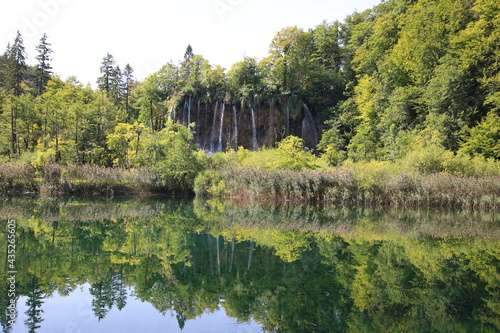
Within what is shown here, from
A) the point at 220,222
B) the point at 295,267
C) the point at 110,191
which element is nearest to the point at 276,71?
the point at 110,191

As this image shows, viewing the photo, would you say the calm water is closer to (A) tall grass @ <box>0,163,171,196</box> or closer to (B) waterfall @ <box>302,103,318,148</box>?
(A) tall grass @ <box>0,163,171,196</box>

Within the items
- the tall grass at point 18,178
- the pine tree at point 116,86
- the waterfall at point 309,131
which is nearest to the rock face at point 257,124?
the waterfall at point 309,131

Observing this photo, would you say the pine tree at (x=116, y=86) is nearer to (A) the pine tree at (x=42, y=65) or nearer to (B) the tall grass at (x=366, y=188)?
(A) the pine tree at (x=42, y=65)

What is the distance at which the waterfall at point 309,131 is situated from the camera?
3403 centimetres

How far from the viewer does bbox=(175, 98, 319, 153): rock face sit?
1325 inches

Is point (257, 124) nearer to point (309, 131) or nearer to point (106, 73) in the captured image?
point (309, 131)

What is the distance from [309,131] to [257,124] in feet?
17.5

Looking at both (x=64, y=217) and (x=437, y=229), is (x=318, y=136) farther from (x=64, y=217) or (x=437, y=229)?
(x=64, y=217)

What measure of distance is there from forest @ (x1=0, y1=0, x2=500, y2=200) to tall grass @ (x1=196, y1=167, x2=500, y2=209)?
0.51m

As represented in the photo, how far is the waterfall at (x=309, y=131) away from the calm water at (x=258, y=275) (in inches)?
937

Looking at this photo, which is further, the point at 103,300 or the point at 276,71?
the point at 276,71

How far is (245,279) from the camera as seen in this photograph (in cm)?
558

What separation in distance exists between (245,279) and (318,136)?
98.5 ft

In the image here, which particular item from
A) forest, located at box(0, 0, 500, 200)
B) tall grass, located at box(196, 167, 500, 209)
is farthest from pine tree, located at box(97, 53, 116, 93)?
tall grass, located at box(196, 167, 500, 209)
